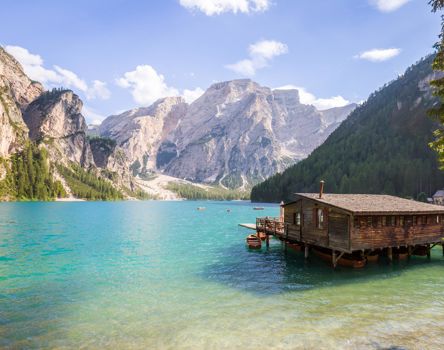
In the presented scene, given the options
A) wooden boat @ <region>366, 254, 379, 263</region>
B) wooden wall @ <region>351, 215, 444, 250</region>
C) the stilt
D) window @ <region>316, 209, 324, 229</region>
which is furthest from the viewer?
wooden boat @ <region>366, 254, 379, 263</region>

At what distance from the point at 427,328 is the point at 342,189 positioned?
556 feet

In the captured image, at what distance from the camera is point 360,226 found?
34188 mm

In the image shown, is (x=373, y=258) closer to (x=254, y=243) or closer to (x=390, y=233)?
(x=390, y=233)

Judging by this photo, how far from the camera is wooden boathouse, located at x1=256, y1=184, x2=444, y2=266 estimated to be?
3394cm

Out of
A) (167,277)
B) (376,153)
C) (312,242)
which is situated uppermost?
(376,153)

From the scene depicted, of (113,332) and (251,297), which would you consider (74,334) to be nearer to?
(113,332)

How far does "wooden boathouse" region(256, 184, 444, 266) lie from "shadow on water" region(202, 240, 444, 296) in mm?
1602

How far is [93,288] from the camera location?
93.7 ft

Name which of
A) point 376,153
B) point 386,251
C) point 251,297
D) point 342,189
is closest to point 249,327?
point 251,297

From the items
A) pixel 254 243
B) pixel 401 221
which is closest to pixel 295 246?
pixel 254 243

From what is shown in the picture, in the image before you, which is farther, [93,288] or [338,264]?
[338,264]

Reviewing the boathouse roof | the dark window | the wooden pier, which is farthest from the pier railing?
the dark window

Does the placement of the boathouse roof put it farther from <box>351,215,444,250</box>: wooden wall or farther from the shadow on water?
the shadow on water

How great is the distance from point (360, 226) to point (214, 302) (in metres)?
19.1
